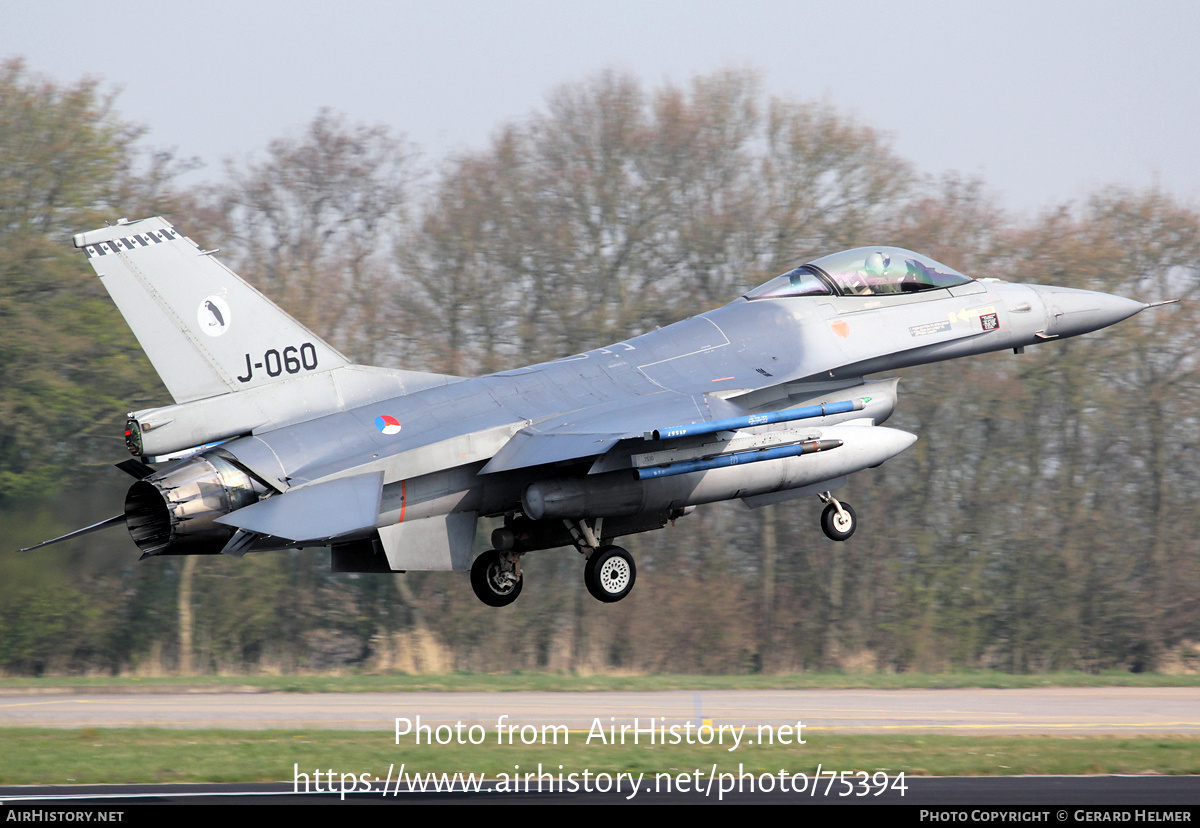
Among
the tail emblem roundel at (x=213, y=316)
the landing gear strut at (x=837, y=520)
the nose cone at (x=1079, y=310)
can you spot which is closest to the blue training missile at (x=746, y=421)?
the landing gear strut at (x=837, y=520)

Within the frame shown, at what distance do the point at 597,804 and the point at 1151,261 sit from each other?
1033 inches

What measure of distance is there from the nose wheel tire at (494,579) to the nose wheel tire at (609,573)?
1001mm

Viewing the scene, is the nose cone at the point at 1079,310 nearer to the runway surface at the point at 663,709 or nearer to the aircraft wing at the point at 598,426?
the aircraft wing at the point at 598,426

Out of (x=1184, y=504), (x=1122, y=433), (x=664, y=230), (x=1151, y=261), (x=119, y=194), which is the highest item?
(x=119, y=194)

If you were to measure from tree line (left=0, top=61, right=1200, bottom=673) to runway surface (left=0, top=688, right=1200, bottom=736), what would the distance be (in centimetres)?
757

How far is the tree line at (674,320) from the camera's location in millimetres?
30922

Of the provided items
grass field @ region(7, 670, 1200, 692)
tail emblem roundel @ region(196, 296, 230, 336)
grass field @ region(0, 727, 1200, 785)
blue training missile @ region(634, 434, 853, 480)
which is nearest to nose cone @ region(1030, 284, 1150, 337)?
blue training missile @ region(634, 434, 853, 480)

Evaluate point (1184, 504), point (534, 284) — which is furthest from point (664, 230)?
point (1184, 504)

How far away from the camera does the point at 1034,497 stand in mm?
33125

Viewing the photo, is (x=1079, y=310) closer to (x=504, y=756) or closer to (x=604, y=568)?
(x=604, y=568)

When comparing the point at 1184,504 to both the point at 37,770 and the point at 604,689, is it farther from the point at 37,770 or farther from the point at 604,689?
the point at 37,770

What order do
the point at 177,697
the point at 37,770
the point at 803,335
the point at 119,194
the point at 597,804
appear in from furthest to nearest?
the point at 119,194 < the point at 177,697 < the point at 803,335 < the point at 37,770 < the point at 597,804

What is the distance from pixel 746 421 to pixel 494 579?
390cm

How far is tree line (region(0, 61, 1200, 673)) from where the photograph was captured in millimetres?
30922
